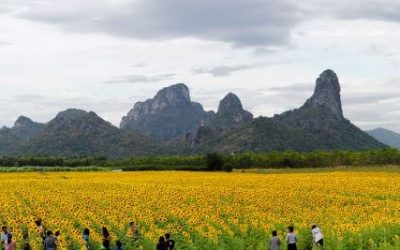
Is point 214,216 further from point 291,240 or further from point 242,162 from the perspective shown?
point 242,162

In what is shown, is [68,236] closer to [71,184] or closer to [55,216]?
[55,216]

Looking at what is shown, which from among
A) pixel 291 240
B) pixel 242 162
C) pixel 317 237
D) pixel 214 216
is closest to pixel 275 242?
pixel 291 240

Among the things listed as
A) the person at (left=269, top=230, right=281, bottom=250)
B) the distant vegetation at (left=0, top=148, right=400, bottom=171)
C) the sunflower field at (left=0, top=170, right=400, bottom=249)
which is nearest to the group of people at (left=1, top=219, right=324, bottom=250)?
the person at (left=269, top=230, right=281, bottom=250)

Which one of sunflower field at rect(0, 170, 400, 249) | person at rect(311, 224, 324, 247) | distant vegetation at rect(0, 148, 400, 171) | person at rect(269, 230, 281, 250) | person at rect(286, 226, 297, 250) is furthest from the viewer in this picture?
distant vegetation at rect(0, 148, 400, 171)

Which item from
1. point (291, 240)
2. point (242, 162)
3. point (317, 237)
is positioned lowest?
point (317, 237)

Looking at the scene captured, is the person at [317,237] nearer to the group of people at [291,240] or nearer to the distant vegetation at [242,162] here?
the group of people at [291,240]

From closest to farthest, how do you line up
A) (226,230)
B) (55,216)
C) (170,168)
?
(226,230) < (55,216) < (170,168)

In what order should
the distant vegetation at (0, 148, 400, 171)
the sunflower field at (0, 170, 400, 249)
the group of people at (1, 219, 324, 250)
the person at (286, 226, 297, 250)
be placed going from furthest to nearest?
the distant vegetation at (0, 148, 400, 171), the sunflower field at (0, 170, 400, 249), the person at (286, 226, 297, 250), the group of people at (1, 219, 324, 250)

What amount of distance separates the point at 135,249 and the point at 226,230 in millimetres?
5747

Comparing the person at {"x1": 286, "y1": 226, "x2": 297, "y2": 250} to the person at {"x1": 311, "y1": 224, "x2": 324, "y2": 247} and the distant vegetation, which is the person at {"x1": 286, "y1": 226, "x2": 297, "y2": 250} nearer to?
the person at {"x1": 311, "y1": 224, "x2": 324, "y2": 247}

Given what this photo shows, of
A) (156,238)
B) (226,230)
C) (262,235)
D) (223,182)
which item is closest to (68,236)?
(156,238)

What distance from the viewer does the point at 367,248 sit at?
23875 mm

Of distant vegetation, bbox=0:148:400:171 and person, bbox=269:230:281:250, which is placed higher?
distant vegetation, bbox=0:148:400:171

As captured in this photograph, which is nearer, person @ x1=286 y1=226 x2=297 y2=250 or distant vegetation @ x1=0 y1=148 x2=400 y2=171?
person @ x1=286 y1=226 x2=297 y2=250
